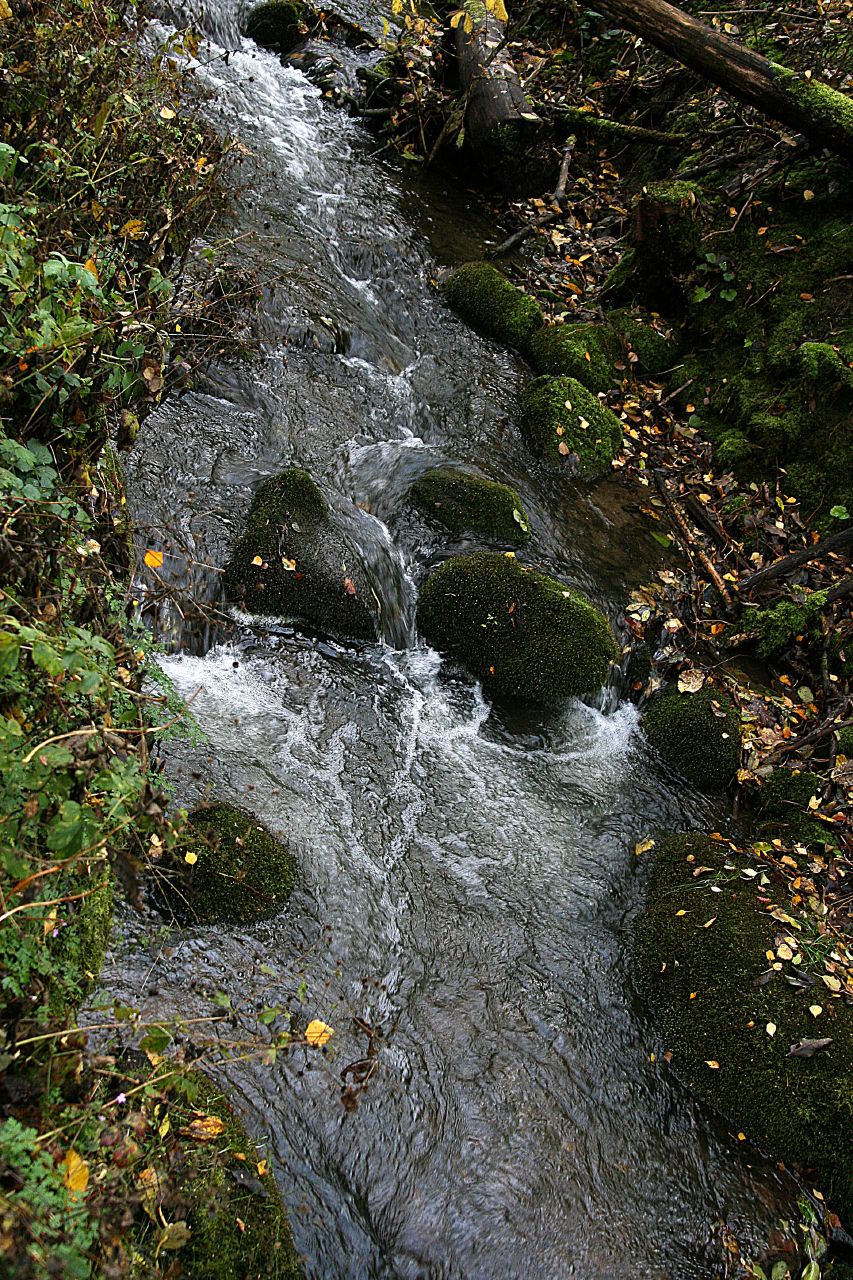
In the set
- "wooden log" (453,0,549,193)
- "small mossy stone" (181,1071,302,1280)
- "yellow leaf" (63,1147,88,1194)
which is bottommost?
"small mossy stone" (181,1071,302,1280)

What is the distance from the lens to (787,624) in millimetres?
6805

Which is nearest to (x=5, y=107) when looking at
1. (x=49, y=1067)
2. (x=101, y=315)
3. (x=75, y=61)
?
(x=75, y=61)

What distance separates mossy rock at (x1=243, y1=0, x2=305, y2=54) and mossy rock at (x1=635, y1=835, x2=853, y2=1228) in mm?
11220

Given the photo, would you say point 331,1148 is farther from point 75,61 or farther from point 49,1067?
point 75,61

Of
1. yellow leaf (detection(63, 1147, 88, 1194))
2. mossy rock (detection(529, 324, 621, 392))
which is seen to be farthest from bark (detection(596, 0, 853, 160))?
yellow leaf (detection(63, 1147, 88, 1194))

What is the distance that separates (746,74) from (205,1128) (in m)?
9.14

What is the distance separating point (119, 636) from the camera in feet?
10.9

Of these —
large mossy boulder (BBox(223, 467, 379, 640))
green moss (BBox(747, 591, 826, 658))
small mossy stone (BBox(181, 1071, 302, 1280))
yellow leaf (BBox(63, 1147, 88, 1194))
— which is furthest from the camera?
green moss (BBox(747, 591, 826, 658))

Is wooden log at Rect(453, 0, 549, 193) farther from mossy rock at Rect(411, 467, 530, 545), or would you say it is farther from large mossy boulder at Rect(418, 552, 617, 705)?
large mossy boulder at Rect(418, 552, 617, 705)

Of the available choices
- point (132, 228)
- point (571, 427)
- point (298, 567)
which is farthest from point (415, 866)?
point (571, 427)

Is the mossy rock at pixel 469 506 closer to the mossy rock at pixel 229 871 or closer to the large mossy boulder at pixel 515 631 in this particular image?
the large mossy boulder at pixel 515 631

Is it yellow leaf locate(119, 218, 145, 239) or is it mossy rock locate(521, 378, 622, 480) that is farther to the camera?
mossy rock locate(521, 378, 622, 480)

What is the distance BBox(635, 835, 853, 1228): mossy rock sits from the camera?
4.32 m

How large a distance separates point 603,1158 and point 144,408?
4.41m
